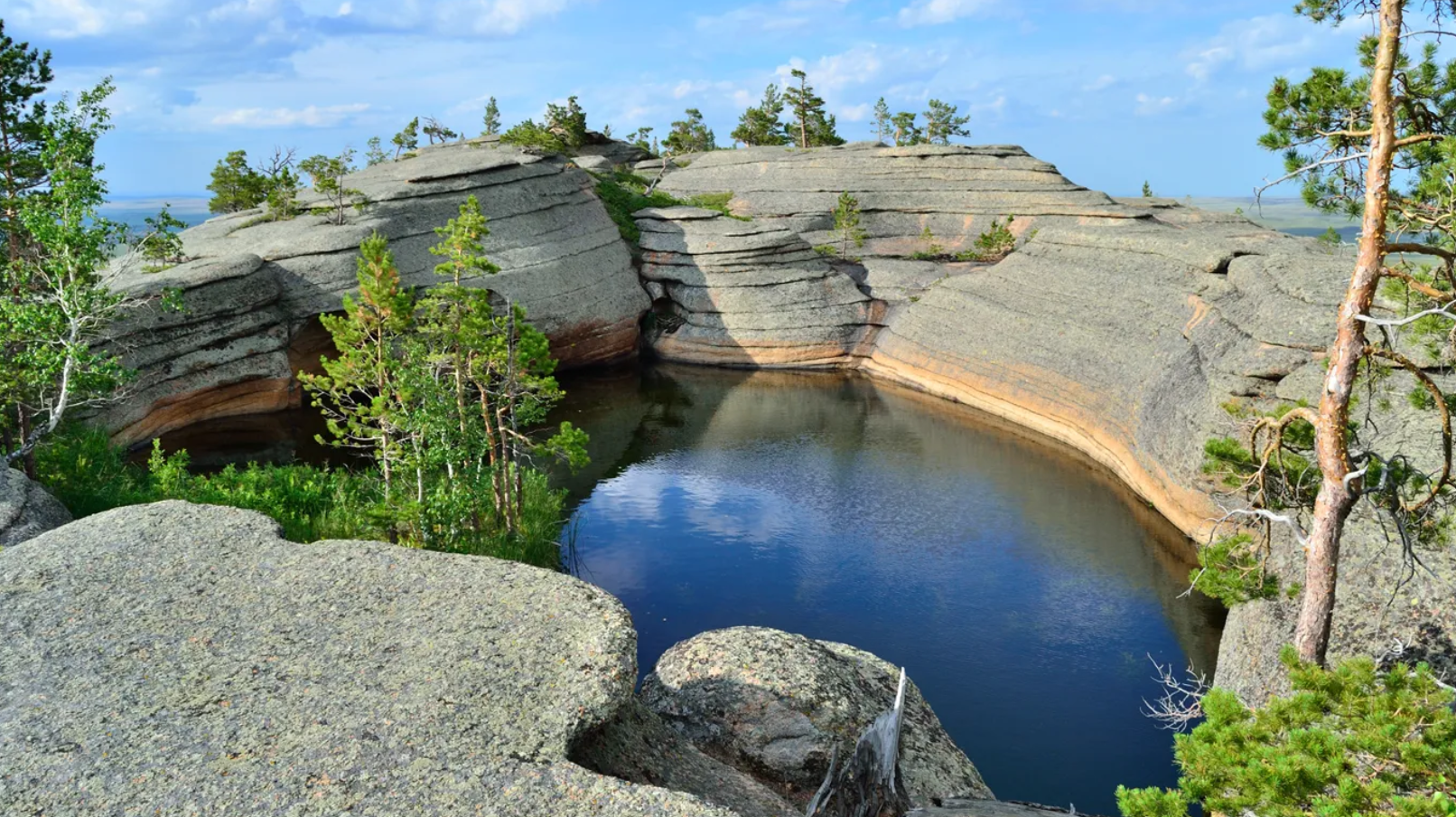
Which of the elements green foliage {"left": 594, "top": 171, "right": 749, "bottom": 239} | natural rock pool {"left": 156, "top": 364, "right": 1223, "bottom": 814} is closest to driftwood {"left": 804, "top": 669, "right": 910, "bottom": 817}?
natural rock pool {"left": 156, "top": 364, "right": 1223, "bottom": 814}

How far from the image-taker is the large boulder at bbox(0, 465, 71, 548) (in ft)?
52.0

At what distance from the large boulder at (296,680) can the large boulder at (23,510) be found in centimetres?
480

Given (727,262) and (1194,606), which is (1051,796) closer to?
(1194,606)

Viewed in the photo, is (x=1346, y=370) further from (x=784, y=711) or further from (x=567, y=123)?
(x=567, y=123)

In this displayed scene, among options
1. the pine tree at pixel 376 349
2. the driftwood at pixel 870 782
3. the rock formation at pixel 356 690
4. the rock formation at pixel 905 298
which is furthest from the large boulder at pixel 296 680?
the rock formation at pixel 905 298

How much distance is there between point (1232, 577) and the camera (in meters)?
12.9

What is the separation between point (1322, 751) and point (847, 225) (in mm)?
42782

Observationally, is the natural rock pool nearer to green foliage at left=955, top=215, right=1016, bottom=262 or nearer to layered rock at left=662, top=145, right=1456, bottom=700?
layered rock at left=662, top=145, right=1456, bottom=700

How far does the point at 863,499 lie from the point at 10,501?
19267 mm

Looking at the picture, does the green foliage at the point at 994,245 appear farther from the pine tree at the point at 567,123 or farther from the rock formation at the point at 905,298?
the pine tree at the point at 567,123

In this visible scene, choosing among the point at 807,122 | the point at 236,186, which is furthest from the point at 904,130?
the point at 236,186

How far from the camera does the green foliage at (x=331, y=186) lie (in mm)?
38594

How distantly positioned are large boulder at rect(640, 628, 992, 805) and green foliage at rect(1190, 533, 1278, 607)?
401cm

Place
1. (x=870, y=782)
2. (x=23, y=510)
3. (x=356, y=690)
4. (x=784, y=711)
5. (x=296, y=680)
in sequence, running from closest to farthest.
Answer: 1. (x=356, y=690)
2. (x=296, y=680)
3. (x=870, y=782)
4. (x=784, y=711)
5. (x=23, y=510)
